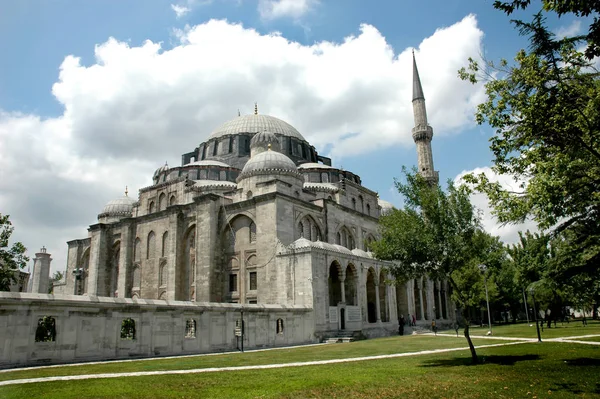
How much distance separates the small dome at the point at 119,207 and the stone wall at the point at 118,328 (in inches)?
1225

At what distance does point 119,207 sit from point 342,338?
33425 mm

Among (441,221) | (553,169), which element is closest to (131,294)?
(441,221)

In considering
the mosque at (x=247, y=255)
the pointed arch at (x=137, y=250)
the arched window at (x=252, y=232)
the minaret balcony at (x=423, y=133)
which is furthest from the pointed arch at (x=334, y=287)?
the minaret balcony at (x=423, y=133)

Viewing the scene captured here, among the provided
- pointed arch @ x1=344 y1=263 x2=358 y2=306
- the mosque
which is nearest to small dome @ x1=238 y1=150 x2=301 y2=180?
the mosque

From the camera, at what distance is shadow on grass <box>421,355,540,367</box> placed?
1339cm

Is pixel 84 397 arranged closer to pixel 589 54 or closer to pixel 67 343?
pixel 67 343

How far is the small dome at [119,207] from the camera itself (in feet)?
168

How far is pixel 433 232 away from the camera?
15500 millimetres

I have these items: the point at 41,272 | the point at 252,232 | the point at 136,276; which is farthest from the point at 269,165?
the point at 41,272

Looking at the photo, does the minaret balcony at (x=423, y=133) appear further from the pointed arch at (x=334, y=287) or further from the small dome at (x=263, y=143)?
the pointed arch at (x=334, y=287)

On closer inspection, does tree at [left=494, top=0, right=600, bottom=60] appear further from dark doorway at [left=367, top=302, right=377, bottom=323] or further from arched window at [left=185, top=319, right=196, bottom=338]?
dark doorway at [left=367, top=302, right=377, bottom=323]

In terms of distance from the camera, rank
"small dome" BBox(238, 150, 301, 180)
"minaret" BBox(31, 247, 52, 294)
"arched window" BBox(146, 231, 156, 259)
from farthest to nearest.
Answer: "minaret" BBox(31, 247, 52, 294) < "arched window" BBox(146, 231, 156, 259) < "small dome" BBox(238, 150, 301, 180)

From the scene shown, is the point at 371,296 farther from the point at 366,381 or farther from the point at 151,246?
the point at 366,381

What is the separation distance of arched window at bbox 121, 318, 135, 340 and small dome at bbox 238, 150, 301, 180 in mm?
19899
